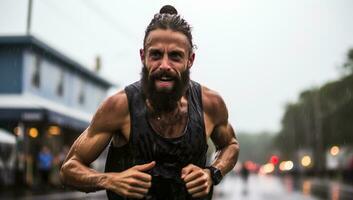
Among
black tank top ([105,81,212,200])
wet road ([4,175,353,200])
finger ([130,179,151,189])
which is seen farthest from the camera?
wet road ([4,175,353,200])

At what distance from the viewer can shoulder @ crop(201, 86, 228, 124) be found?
362 cm

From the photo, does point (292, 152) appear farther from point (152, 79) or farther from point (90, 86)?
point (152, 79)

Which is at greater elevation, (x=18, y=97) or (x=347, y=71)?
(x=347, y=71)

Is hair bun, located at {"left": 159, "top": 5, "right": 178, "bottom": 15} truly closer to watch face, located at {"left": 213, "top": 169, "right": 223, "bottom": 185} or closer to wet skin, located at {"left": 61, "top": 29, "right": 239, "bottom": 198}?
wet skin, located at {"left": 61, "top": 29, "right": 239, "bottom": 198}

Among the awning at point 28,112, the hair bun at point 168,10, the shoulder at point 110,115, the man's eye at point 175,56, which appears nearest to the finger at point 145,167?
the shoulder at point 110,115

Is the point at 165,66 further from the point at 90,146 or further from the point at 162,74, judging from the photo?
the point at 90,146

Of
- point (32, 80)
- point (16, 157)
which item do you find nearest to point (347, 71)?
point (32, 80)

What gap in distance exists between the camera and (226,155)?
374 centimetres

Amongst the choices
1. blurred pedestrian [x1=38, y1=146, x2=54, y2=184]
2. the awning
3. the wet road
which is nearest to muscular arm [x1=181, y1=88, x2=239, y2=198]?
the wet road

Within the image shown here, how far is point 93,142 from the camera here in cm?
340

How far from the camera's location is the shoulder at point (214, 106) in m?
3.62

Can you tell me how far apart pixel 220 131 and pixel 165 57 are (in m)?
0.70

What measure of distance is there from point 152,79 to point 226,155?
0.77 meters

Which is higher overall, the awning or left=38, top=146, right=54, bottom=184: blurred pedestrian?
the awning
